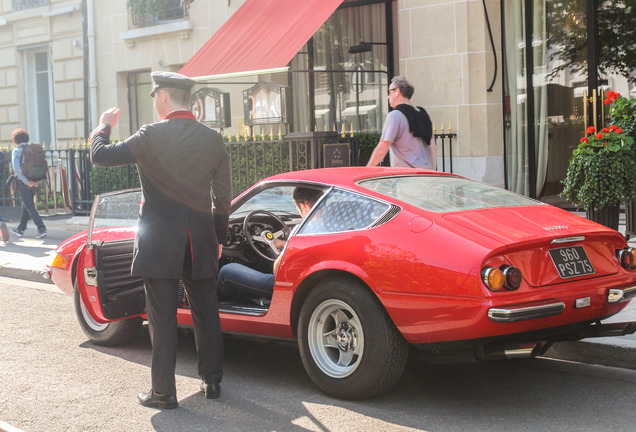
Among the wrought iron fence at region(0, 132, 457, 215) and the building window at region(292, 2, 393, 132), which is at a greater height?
the building window at region(292, 2, 393, 132)

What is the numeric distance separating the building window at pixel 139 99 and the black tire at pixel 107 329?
12.7 meters

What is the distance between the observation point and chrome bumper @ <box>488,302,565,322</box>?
4.15 metres

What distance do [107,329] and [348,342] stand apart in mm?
2451

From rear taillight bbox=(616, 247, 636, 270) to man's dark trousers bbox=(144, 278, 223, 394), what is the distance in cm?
246

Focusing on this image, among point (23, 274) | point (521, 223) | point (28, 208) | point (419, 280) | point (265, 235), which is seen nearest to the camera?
point (419, 280)

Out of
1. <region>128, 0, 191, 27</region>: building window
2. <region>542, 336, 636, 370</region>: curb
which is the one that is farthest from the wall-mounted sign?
<region>128, 0, 191, 27</region>: building window

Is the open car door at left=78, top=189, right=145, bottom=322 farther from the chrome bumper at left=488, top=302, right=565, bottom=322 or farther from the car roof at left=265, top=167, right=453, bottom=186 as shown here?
the chrome bumper at left=488, top=302, right=565, bottom=322

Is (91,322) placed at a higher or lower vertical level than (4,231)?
lower

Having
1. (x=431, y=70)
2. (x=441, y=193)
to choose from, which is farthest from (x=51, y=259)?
(x=441, y=193)

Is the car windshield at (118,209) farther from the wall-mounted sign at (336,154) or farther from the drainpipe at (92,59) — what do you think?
the drainpipe at (92,59)

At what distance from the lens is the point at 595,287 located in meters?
Result: 4.55

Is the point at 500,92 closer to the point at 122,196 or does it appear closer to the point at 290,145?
the point at 290,145

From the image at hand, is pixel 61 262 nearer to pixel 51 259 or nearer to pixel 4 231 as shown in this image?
pixel 51 259

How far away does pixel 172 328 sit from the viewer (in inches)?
189
